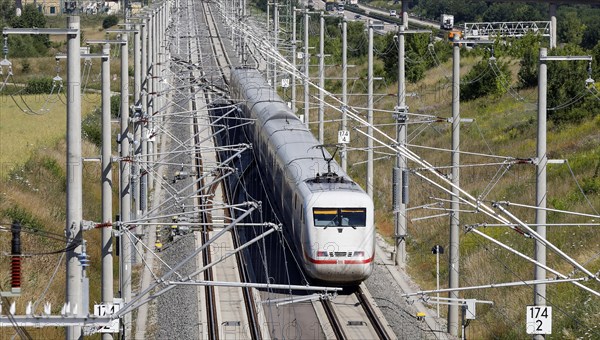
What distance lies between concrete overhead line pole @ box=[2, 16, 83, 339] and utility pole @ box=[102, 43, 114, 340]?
1.89 metres

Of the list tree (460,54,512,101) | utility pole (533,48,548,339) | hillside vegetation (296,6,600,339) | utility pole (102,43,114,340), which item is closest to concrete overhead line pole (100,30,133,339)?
utility pole (102,43,114,340)

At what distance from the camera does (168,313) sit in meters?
24.1

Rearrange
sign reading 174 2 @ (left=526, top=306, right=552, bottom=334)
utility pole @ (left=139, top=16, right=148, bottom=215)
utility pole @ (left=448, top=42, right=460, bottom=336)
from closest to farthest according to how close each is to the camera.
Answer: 1. sign reading 174 2 @ (left=526, top=306, right=552, bottom=334)
2. utility pole @ (left=448, top=42, right=460, bottom=336)
3. utility pole @ (left=139, top=16, right=148, bottom=215)

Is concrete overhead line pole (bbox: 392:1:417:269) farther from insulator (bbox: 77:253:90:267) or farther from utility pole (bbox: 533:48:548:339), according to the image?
insulator (bbox: 77:253:90:267)

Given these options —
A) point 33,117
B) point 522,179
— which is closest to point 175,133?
point 33,117

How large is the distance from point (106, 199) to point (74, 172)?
372cm

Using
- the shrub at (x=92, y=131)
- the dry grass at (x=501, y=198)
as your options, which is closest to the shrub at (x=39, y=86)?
the shrub at (x=92, y=131)

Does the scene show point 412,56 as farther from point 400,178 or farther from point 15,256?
point 15,256

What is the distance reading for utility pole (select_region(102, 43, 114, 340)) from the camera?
16.9 metres

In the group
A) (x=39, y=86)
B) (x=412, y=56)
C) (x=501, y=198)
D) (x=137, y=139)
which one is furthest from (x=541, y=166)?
(x=39, y=86)

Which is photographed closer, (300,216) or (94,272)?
(300,216)

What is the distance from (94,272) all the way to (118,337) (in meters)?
4.64

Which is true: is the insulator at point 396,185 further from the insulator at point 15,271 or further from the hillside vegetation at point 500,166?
the insulator at point 15,271

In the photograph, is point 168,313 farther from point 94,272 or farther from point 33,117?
point 33,117
